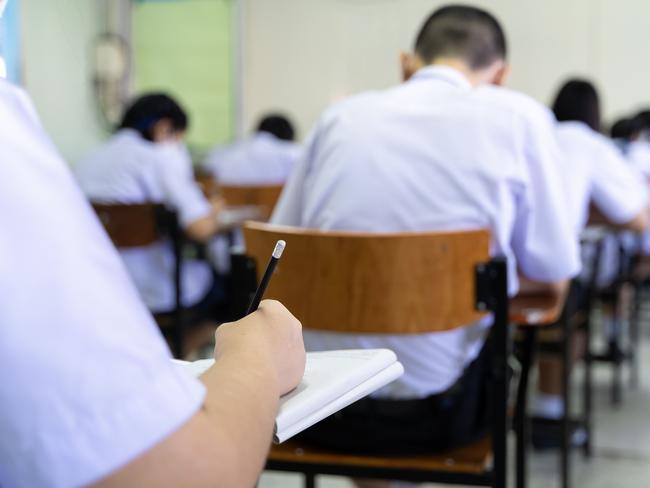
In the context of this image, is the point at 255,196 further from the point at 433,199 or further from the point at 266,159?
the point at 433,199

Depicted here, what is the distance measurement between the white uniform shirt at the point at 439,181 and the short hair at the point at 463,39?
0.21m

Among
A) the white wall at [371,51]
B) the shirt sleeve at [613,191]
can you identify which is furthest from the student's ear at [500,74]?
the white wall at [371,51]

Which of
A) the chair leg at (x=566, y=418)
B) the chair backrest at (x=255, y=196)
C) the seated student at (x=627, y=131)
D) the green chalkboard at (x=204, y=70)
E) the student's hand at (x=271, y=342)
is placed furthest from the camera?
the green chalkboard at (x=204, y=70)

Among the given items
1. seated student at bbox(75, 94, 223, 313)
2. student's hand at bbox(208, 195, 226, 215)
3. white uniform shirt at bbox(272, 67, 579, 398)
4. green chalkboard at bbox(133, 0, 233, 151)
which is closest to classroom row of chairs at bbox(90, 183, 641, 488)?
white uniform shirt at bbox(272, 67, 579, 398)

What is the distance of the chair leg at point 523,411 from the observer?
1.46 m

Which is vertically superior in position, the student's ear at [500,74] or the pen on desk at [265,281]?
the student's ear at [500,74]

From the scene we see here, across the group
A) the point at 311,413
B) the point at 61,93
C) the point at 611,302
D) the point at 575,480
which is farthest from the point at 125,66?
the point at 311,413

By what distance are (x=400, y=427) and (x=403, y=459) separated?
47mm

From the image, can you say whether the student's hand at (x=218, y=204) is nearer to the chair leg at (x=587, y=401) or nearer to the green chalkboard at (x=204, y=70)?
the chair leg at (x=587, y=401)

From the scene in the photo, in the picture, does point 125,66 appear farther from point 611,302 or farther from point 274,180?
point 611,302

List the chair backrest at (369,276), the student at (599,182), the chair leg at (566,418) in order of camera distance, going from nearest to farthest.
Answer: the chair backrest at (369,276) → the chair leg at (566,418) → the student at (599,182)

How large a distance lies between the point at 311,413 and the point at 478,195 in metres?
0.88

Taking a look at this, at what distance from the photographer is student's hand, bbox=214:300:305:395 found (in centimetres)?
49

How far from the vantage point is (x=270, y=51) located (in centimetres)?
612
